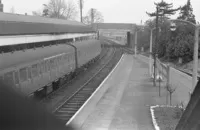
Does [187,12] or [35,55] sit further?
[187,12]

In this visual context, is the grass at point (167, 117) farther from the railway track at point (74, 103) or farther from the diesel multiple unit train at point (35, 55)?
the diesel multiple unit train at point (35, 55)

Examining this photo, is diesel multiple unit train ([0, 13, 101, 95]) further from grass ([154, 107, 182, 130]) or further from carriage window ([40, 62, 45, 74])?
grass ([154, 107, 182, 130])

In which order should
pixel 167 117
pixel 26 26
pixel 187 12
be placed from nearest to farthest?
pixel 167 117 → pixel 26 26 → pixel 187 12

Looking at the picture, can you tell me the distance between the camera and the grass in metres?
12.0

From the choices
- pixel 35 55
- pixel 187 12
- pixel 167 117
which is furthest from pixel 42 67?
pixel 187 12

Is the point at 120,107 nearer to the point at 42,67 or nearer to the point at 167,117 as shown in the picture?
the point at 167,117

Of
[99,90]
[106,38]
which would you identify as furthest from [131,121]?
[106,38]

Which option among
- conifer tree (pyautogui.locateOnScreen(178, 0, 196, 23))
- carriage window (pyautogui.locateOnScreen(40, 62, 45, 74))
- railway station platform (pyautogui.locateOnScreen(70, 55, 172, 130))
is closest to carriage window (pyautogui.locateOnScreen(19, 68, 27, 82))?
carriage window (pyautogui.locateOnScreen(40, 62, 45, 74))

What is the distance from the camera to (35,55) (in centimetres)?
1550

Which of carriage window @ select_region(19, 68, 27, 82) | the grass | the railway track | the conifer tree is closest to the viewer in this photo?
the grass

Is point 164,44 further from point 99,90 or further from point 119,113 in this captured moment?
point 119,113

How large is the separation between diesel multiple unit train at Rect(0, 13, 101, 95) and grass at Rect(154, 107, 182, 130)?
20.6 feet

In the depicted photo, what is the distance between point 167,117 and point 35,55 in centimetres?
802

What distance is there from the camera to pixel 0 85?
30.1 inches
